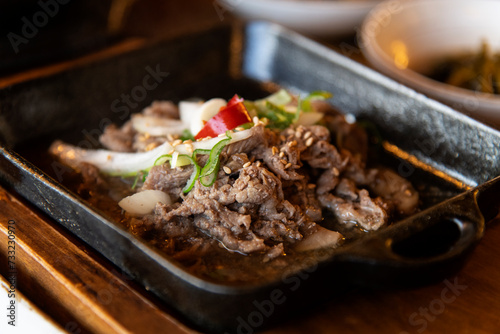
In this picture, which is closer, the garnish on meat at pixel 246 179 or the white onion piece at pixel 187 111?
the garnish on meat at pixel 246 179

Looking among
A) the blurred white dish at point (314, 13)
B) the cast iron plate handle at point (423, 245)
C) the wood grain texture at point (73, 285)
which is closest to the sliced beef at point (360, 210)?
the cast iron plate handle at point (423, 245)

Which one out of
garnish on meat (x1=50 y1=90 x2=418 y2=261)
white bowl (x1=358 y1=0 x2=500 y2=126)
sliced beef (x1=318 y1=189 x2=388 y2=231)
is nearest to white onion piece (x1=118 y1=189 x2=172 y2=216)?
garnish on meat (x1=50 y1=90 x2=418 y2=261)

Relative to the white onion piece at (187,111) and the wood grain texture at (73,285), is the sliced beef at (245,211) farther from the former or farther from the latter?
the white onion piece at (187,111)

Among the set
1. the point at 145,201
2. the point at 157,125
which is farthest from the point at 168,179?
the point at 157,125

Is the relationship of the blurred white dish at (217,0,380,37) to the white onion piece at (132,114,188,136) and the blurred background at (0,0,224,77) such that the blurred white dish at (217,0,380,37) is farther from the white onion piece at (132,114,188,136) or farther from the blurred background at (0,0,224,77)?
the white onion piece at (132,114,188,136)

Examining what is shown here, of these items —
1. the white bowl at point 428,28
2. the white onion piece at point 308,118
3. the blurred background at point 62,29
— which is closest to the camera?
the white onion piece at point 308,118

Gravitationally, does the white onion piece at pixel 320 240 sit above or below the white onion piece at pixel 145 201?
below
